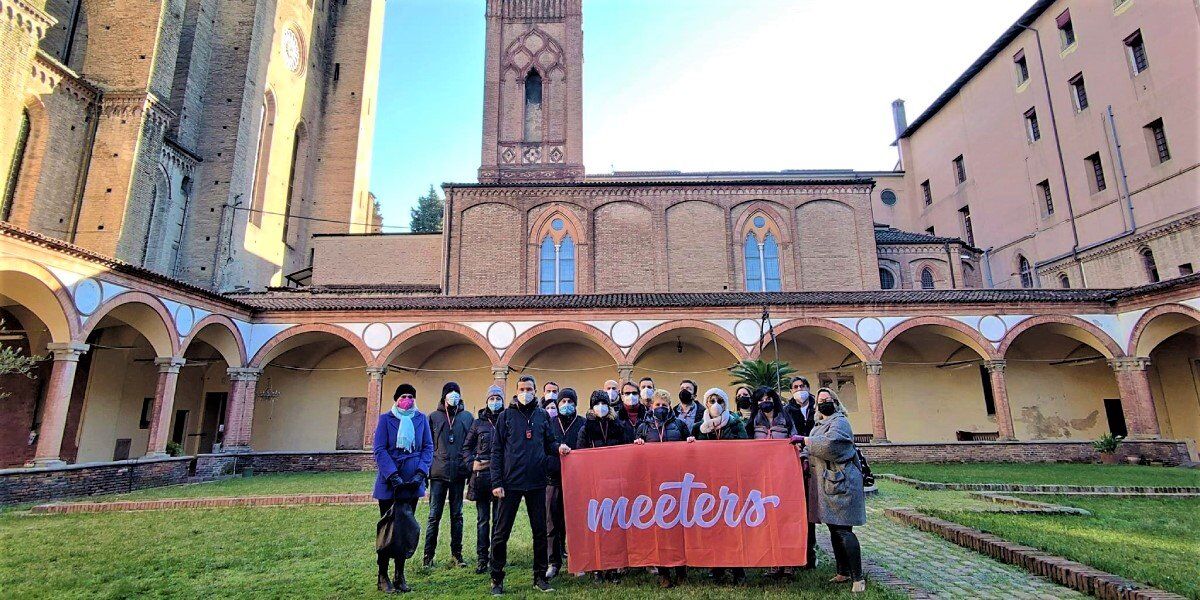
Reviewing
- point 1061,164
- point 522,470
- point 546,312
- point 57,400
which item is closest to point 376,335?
point 546,312

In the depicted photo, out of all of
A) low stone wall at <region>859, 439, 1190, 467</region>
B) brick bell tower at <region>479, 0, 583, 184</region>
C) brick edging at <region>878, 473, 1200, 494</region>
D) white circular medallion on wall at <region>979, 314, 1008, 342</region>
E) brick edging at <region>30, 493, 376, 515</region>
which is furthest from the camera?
brick bell tower at <region>479, 0, 583, 184</region>

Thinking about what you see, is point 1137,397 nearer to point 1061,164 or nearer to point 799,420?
point 1061,164

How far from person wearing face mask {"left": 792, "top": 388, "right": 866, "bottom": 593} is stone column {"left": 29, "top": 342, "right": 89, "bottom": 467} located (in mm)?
16264

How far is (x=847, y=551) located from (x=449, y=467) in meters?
4.23

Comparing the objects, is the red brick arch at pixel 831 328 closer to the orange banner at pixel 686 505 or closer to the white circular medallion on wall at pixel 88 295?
the orange banner at pixel 686 505

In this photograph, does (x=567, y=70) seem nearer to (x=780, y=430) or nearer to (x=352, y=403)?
(x=352, y=403)

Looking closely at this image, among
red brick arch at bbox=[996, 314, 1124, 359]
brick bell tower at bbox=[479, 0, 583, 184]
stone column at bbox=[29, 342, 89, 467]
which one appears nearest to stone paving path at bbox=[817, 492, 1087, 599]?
A: red brick arch at bbox=[996, 314, 1124, 359]

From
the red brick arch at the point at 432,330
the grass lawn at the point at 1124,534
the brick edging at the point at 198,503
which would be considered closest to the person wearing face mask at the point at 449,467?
the brick edging at the point at 198,503

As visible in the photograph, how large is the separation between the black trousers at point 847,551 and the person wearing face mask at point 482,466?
3.24 metres

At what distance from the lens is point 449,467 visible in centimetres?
665

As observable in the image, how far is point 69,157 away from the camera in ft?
69.2

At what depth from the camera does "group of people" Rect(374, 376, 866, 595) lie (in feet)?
17.2

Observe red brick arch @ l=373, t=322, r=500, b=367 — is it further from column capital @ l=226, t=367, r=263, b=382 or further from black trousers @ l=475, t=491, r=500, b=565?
black trousers @ l=475, t=491, r=500, b=565

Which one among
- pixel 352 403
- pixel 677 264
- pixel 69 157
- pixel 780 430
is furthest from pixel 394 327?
pixel 780 430
